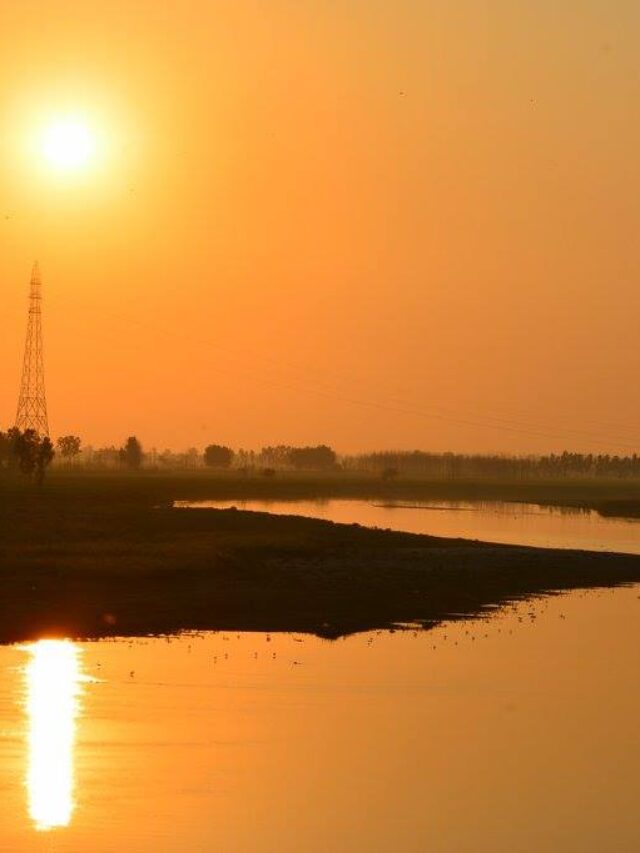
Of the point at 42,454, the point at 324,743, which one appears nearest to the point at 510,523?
the point at 42,454

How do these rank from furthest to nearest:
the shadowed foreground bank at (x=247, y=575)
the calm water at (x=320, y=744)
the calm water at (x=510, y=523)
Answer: the calm water at (x=510, y=523) → the shadowed foreground bank at (x=247, y=575) → the calm water at (x=320, y=744)

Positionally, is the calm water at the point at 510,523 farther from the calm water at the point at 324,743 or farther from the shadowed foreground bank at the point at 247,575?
the calm water at the point at 324,743

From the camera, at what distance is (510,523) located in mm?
122438

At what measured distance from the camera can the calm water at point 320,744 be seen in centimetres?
2367

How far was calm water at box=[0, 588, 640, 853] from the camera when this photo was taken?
23.7 meters

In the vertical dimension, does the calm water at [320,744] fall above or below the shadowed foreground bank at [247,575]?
below

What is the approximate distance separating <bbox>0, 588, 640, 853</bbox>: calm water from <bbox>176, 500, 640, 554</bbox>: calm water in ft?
153

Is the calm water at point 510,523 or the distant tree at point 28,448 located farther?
the distant tree at point 28,448

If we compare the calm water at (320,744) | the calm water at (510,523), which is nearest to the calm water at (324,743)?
the calm water at (320,744)

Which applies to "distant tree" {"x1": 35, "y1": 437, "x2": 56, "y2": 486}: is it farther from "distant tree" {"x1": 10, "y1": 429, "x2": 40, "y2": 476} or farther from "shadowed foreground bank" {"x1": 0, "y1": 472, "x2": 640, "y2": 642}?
"shadowed foreground bank" {"x1": 0, "y1": 472, "x2": 640, "y2": 642}

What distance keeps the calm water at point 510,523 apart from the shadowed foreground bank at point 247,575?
11909 millimetres

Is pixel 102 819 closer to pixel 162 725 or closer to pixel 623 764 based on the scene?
pixel 162 725

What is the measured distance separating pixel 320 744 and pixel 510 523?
308 ft

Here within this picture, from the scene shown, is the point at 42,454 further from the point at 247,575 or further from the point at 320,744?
the point at 320,744
